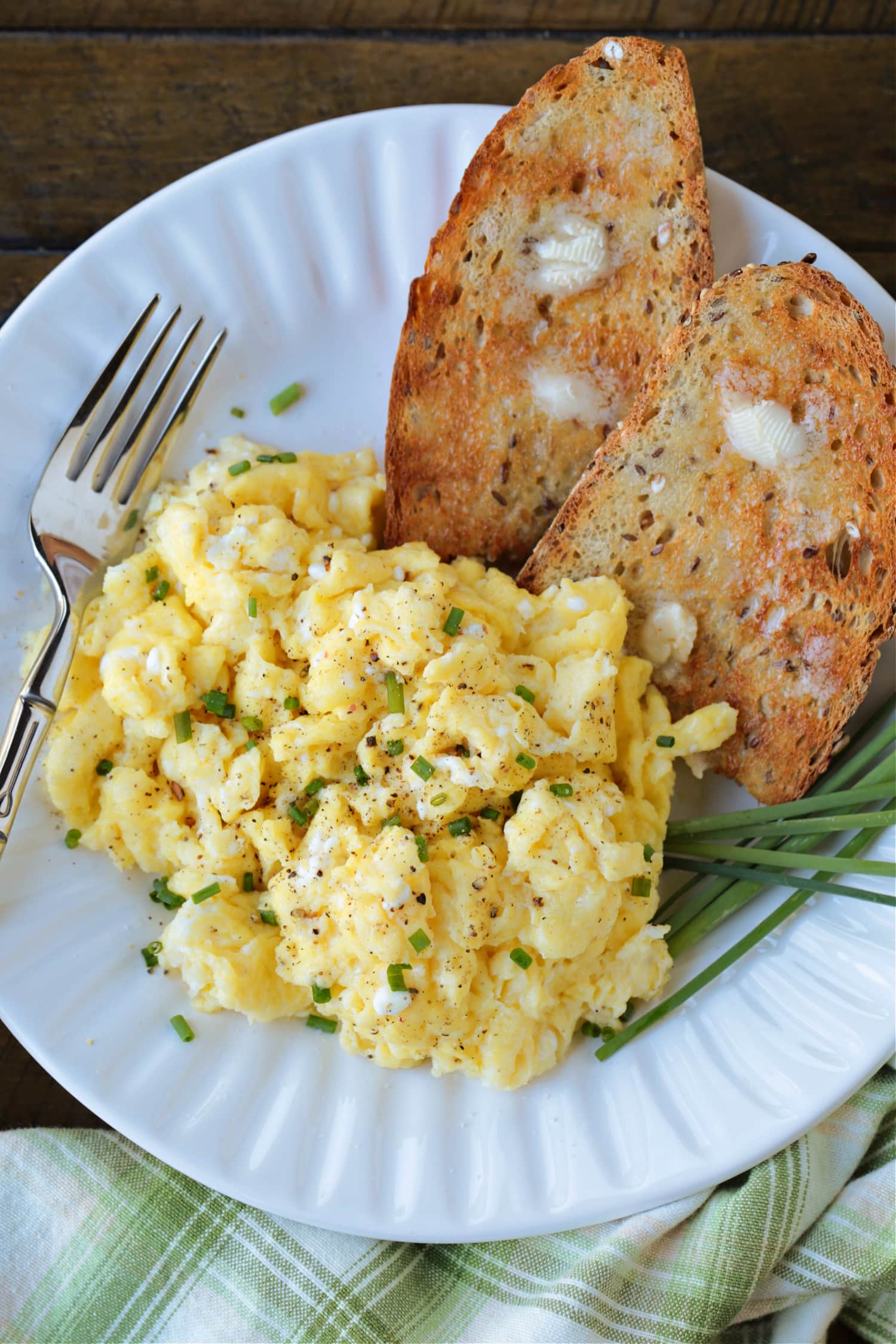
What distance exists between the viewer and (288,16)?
2979 millimetres

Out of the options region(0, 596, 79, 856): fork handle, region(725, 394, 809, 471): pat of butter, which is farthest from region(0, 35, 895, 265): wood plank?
region(0, 596, 79, 856): fork handle

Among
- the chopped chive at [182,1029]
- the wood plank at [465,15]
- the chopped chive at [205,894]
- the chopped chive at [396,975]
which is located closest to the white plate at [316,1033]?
the chopped chive at [182,1029]

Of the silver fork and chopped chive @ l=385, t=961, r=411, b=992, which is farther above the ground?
the silver fork

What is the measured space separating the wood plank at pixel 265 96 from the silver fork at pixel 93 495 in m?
0.65

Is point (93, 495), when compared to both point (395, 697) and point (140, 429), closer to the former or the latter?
point (140, 429)

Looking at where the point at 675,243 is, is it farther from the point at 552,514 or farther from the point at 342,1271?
the point at 342,1271

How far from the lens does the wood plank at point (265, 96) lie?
2977mm

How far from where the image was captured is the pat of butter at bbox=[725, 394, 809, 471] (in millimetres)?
2410

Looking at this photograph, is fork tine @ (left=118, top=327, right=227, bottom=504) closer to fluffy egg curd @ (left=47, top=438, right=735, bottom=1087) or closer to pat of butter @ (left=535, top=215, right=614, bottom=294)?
fluffy egg curd @ (left=47, top=438, right=735, bottom=1087)

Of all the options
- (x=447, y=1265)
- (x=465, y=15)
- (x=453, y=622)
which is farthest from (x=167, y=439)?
(x=447, y=1265)

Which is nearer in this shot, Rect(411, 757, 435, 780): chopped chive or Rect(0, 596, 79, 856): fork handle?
Rect(411, 757, 435, 780): chopped chive

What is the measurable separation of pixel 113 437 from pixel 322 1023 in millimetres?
1414

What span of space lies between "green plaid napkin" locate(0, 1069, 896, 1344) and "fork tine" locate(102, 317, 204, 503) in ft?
5.05

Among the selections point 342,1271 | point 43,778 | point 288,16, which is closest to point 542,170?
point 288,16
